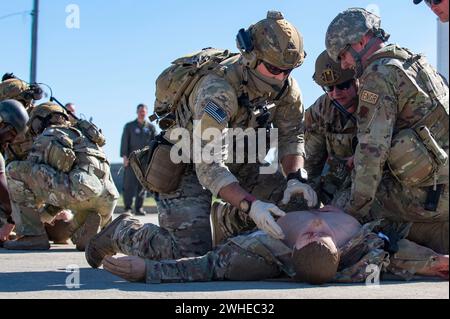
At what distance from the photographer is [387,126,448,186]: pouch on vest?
480cm

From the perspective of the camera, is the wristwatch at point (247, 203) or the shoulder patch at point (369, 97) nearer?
the wristwatch at point (247, 203)

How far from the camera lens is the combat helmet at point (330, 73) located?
555 cm

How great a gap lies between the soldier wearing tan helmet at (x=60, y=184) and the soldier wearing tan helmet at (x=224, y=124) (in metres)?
1.67

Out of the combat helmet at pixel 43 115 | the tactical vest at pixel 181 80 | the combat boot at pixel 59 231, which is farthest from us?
the combat boot at pixel 59 231

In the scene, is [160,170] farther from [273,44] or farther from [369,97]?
[369,97]

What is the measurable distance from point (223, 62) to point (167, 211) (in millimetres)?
1084

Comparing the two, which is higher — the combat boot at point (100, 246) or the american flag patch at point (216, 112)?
the american flag patch at point (216, 112)

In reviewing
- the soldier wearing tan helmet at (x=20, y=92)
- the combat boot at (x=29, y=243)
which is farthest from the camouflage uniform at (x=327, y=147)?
the soldier wearing tan helmet at (x=20, y=92)

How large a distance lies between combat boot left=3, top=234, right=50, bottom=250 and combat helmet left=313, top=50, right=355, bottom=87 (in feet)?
10.1

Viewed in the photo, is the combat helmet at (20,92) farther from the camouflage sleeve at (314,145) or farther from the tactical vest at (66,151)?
the camouflage sleeve at (314,145)

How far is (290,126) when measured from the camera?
19.0ft

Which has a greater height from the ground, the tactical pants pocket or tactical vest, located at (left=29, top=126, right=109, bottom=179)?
tactical vest, located at (left=29, top=126, right=109, bottom=179)

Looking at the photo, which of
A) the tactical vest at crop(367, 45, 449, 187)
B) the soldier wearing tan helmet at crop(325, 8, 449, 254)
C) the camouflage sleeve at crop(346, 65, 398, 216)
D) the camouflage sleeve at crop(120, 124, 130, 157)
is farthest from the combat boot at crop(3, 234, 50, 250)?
the camouflage sleeve at crop(120, 124, 130, 157)

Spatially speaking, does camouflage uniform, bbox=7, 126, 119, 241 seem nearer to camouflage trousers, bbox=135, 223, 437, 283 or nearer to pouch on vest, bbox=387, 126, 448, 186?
camouflage trousers, bbox=135, 223, 437, 283
